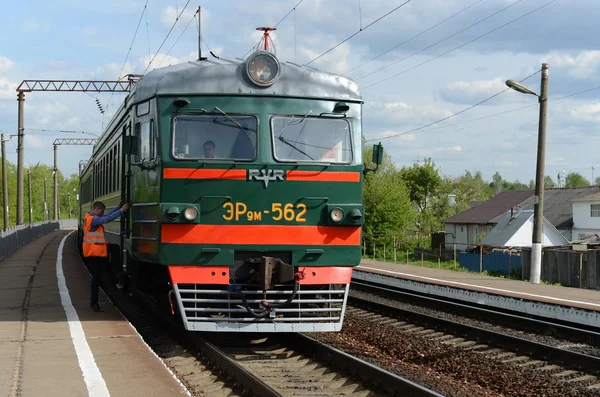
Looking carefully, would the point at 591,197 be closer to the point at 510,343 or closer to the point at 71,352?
the point at 510,343

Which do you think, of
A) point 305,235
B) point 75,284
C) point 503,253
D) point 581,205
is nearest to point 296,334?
point 305,235

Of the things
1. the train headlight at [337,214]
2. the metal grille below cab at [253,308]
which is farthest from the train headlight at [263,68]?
the metal grille below cab at [253,308]

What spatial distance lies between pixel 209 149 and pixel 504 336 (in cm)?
428

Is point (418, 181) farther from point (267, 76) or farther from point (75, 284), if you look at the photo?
point (267, 76)

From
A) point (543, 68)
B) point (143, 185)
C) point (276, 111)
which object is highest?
point (543, 68)

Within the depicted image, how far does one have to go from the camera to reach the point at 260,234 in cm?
912

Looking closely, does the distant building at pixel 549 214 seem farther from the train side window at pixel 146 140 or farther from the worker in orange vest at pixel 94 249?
the train side window at pixel 146 140

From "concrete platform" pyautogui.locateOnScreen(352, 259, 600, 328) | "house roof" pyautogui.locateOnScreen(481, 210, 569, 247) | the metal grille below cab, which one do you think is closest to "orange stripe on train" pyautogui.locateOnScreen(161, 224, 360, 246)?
the metal grille below cab

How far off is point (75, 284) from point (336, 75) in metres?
8.49

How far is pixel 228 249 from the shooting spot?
9016 mm

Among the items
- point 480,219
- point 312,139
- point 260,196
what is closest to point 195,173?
point 260,196

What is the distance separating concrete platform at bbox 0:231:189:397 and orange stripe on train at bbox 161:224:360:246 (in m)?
1.27

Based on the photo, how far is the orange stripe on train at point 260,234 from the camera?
898 cm

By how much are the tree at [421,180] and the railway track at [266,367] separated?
7298cm
